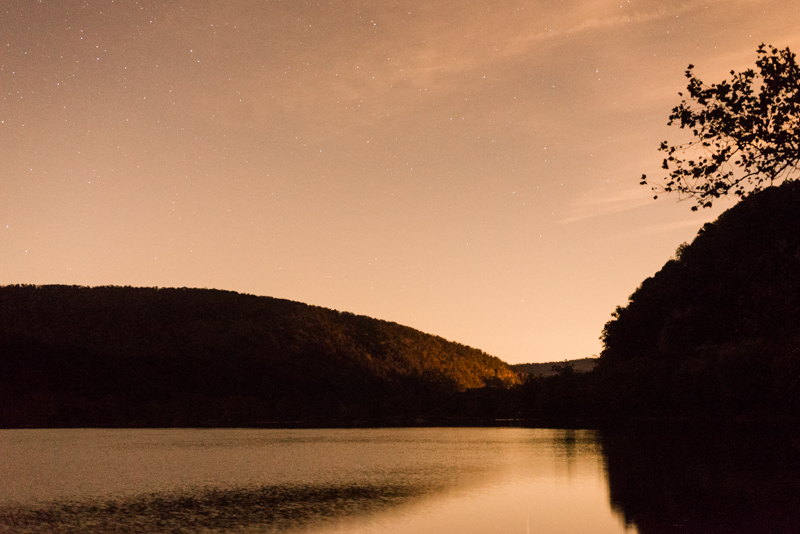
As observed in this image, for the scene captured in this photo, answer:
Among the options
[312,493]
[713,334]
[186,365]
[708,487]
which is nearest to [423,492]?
[312,493]

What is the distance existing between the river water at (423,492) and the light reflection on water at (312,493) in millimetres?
67

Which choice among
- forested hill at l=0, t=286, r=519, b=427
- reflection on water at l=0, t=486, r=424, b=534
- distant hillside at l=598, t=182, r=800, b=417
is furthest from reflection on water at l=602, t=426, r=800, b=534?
forested hill at l=0, t=286, r=519, b=427

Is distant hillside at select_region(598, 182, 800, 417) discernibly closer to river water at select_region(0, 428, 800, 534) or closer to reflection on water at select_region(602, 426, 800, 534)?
reflection on water at select_region(602, 426, 800, 534)

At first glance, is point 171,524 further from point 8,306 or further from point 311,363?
point 8,306

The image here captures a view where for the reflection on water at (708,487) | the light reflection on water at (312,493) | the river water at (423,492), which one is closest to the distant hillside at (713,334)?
the reflection on water at (708,487)

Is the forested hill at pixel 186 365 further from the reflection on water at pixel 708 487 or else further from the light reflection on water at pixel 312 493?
the reflection on water at pixel 708 487

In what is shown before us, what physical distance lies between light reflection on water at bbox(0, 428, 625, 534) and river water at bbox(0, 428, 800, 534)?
0.07 metres

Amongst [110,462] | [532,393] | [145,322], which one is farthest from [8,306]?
[110,462]

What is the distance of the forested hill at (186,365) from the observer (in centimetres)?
13975

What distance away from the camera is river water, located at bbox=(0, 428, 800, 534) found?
18.9 metres

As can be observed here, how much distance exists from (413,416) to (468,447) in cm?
8895

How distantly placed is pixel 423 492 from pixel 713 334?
83253mm

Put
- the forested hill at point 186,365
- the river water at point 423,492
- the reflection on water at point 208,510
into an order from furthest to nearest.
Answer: the forested hill at point 186,365
the reflection on water at point 208,510
the river water at point 423,492

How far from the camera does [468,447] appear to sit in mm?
54344
